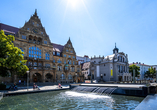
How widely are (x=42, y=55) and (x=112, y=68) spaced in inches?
1325

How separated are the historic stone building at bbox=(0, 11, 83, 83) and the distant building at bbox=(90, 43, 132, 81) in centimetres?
1200

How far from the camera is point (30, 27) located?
46.3 metres

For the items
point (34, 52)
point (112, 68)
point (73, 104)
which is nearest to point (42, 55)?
point (34, 52)

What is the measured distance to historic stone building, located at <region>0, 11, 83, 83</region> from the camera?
43500 millimetres

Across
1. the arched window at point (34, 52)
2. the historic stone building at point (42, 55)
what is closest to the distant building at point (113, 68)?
the historic stone building at point (42, 55)

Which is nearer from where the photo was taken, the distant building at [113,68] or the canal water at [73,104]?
the canal water at [73,104]

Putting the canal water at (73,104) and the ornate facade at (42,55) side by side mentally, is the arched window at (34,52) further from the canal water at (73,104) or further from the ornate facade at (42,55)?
the canal water at (73,104)

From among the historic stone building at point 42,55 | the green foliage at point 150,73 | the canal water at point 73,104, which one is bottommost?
the green foliage at point 150,73

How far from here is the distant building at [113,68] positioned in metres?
56.8

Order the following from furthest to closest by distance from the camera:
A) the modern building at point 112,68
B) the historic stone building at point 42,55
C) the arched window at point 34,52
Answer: the modern building at point 112,68 → the arched window at point 34,52 → the historic stone building at point 42,55

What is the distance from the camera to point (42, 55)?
48156mm

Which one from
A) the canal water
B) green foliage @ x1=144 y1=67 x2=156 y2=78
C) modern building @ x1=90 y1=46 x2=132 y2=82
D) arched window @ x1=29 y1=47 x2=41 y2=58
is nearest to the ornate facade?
arched window @ x1=29 y1=47 x2=41 y2=58

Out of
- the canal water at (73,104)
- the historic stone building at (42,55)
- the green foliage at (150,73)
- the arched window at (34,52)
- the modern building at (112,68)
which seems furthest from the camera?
→ the green foliage at (150,73)

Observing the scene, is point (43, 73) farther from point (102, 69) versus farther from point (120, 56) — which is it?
point (120, 56)
